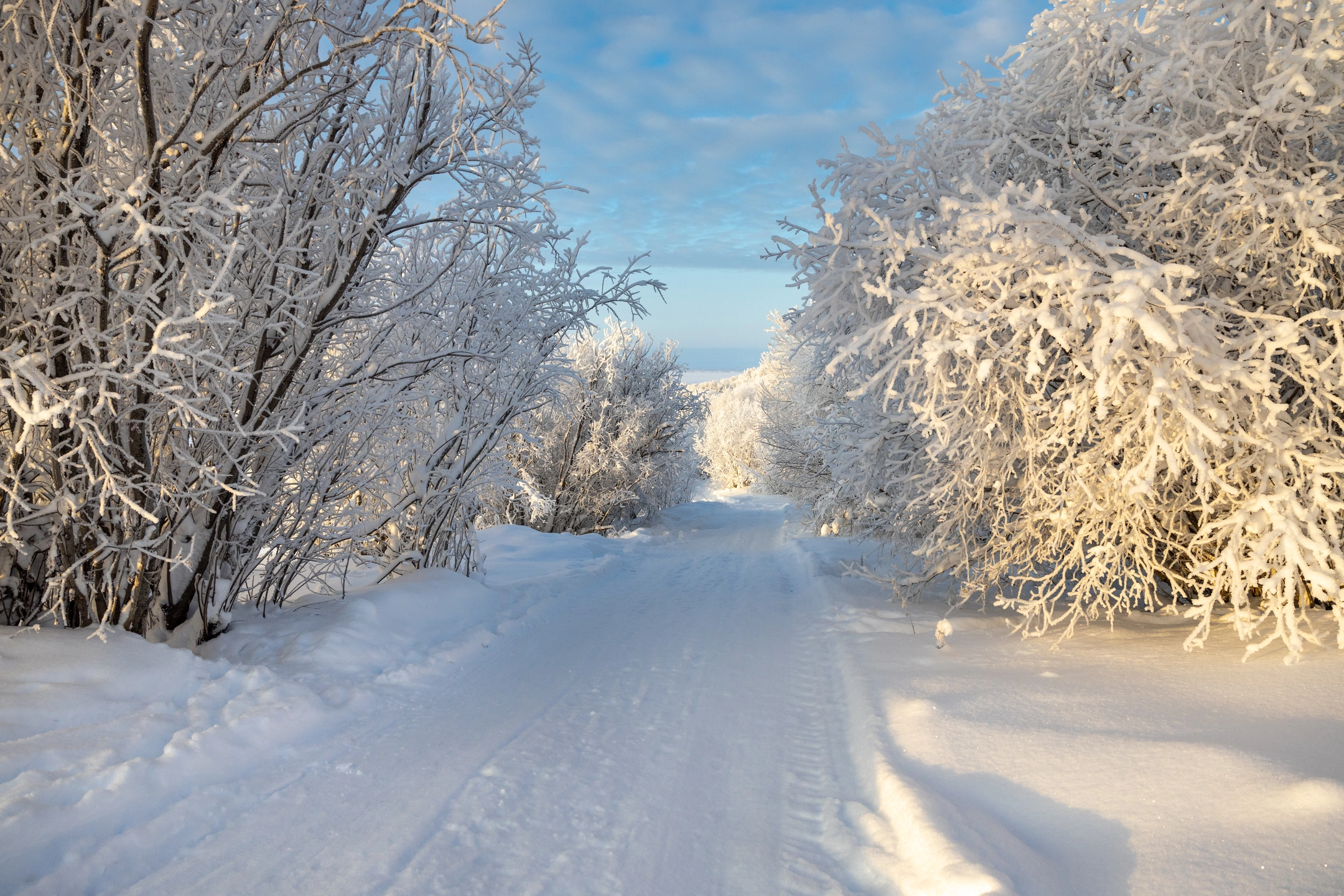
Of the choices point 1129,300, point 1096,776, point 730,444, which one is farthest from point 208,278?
point 730,444

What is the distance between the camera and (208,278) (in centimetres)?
375

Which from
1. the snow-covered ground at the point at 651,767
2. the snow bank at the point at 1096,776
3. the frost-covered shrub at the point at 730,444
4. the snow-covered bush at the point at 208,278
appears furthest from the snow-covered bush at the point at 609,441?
the frost-covered shrub at the point at 730,444

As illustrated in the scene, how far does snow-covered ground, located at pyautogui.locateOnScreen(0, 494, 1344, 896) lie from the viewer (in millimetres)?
2467

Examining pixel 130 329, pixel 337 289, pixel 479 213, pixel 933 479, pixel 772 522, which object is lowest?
pixel 772 522

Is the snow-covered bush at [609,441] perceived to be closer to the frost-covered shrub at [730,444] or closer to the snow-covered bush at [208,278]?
the snow-covered bush at [208,278]

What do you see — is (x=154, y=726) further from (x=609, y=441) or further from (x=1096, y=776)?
(x=609, y=441)

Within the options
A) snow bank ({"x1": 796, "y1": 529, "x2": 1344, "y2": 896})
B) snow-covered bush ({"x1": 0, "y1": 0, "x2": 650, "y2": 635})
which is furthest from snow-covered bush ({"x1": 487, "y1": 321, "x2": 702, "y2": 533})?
snow bank ({"x1": 796, "y1": 529, "x2": 1344, "y2": 896})

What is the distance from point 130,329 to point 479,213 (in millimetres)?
2493

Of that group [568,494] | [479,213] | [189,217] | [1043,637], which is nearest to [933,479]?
[1043,637]

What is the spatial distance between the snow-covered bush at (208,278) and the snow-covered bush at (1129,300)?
3.02m

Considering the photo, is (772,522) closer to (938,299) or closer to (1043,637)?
(1043,637)

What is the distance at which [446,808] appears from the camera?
2982mm

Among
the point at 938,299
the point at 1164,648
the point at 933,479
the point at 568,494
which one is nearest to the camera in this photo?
the point at 938,299

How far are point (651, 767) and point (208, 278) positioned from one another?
3.62m
